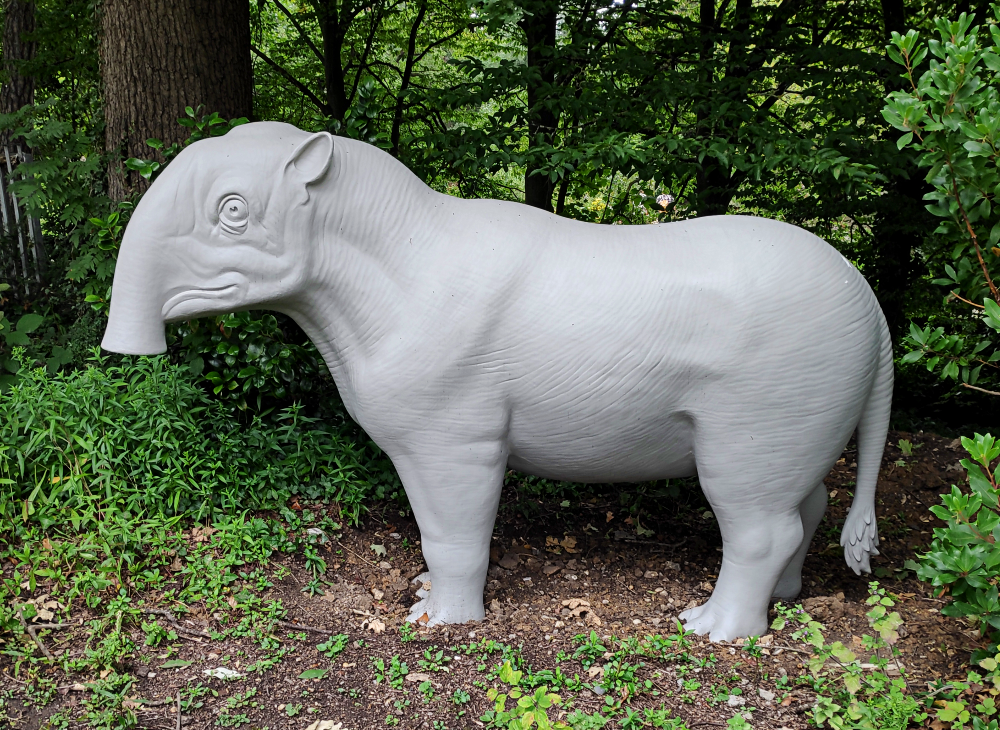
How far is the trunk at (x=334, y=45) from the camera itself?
637 centimetres

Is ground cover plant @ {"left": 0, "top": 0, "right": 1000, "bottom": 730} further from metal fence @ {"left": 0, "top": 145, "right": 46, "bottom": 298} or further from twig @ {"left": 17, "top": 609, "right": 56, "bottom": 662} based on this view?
metal fence @ {"left": 0, "top": 145, "right": 46, "bottom": 298}

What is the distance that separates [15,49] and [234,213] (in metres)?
6.54

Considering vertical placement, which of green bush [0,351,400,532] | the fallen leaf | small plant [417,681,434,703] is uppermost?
green bush [0,351,400,532]

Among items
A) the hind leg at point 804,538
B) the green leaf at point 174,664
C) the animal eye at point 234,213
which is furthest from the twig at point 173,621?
the hind leg at point 804,538

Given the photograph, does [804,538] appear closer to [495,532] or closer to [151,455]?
[495,532]

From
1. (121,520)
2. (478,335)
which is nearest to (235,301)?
(478,335)

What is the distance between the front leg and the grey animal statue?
0.04 feet

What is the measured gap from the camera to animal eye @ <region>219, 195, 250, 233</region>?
8.68 ft

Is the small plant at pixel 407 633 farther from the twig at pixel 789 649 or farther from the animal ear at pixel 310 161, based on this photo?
the animal ear at pixel 310 161

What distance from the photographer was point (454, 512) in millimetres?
3014

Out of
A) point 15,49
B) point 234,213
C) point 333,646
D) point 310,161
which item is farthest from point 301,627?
point 15,49

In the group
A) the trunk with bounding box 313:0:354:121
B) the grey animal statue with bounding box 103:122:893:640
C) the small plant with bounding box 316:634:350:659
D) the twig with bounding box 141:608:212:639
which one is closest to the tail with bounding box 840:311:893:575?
the grey animal statue with bounding box 103:122:893:640

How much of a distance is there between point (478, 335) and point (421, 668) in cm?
124

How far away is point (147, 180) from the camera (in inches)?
169
